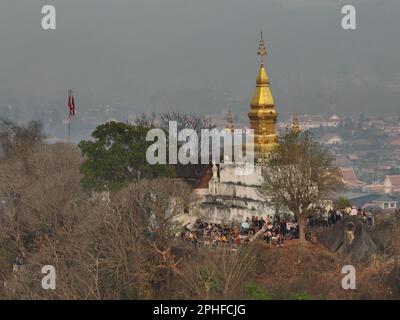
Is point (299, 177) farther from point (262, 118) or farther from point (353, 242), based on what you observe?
point (262, 118)

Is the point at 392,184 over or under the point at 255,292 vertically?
under

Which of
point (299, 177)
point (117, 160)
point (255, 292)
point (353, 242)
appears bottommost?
point (255, 292)

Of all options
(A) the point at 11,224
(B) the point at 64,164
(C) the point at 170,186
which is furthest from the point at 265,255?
(B) the point at 64,164

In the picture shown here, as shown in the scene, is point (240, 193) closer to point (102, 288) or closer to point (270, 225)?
point (270, 225)

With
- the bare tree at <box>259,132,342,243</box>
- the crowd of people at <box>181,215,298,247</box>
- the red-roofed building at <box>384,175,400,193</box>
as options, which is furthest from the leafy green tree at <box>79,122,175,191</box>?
the red-roofed building at <box>384,175,400,193</box>
